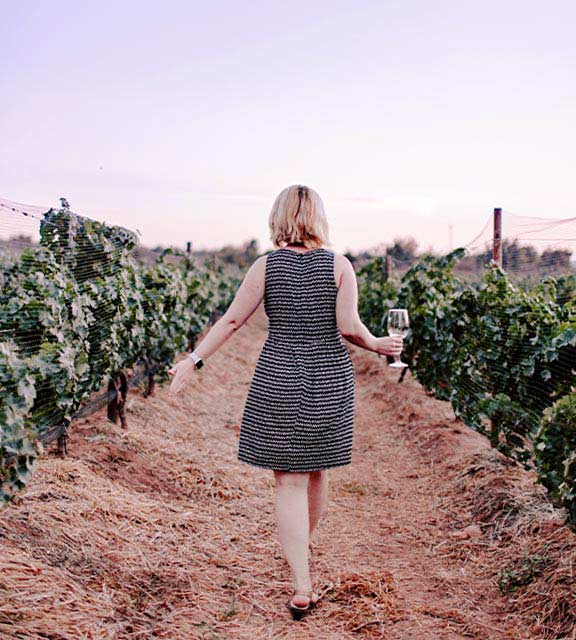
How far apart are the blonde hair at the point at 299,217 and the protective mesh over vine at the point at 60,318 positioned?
4.08ft

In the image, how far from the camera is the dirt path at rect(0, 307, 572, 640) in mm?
3131

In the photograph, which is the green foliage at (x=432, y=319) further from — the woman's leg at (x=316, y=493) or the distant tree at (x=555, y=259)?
the woman's leg at (x=316, y=493)

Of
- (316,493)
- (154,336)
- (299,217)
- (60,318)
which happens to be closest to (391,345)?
(299,217)

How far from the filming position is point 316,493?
3342 millimetres

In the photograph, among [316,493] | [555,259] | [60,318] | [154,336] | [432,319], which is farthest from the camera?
[555,259]

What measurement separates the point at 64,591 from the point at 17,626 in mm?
391

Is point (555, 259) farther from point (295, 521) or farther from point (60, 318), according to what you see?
point (295, 521)

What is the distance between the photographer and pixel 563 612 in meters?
3.15

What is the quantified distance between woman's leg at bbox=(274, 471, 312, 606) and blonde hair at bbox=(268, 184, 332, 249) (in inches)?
39.9

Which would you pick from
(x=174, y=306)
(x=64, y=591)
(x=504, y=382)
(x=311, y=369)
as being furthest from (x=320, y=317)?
(x=174, y=306)

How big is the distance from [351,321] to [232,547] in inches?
68.0

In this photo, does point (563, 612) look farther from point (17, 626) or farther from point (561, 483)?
point (17, 626)

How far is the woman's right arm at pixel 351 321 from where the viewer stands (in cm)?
310

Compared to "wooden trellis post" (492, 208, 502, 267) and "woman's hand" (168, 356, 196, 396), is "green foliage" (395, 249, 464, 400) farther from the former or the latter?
"woman's hand" (168, 356, 196, 396)
